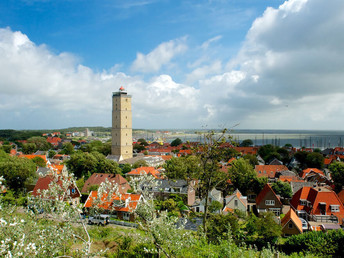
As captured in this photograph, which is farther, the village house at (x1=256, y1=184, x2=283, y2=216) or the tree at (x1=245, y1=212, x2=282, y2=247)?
the village house at (x1=256, y1=184, x2=283, y2=216)

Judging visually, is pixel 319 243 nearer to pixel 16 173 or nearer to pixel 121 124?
pixel 16 173

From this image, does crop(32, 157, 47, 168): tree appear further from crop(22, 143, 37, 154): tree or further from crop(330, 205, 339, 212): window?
crop(330, 205, 339, 212): window

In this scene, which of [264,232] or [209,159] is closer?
[209,159]

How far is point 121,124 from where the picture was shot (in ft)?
196

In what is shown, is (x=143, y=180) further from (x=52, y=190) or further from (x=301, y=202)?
(x=301, y=202)

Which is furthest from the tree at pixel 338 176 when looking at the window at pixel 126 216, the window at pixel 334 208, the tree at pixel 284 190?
the window at pixel 126 216

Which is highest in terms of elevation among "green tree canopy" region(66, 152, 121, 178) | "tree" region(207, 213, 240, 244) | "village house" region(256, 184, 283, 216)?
"green tree canopy" region(66, 152, 121, 178)

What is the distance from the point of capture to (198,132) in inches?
413

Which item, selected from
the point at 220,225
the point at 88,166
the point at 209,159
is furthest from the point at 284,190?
the point at 88,166

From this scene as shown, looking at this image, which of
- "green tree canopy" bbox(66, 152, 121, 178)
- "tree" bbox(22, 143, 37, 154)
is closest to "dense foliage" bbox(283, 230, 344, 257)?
"green tree canopy" bbox(66, 152, 121, 178)

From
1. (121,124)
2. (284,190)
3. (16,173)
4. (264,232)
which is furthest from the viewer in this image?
(121,124)

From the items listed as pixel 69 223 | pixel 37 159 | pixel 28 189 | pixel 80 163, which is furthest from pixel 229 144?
pixel 37 159

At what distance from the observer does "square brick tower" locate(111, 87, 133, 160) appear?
196 ft

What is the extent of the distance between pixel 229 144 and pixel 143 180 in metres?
4.45
